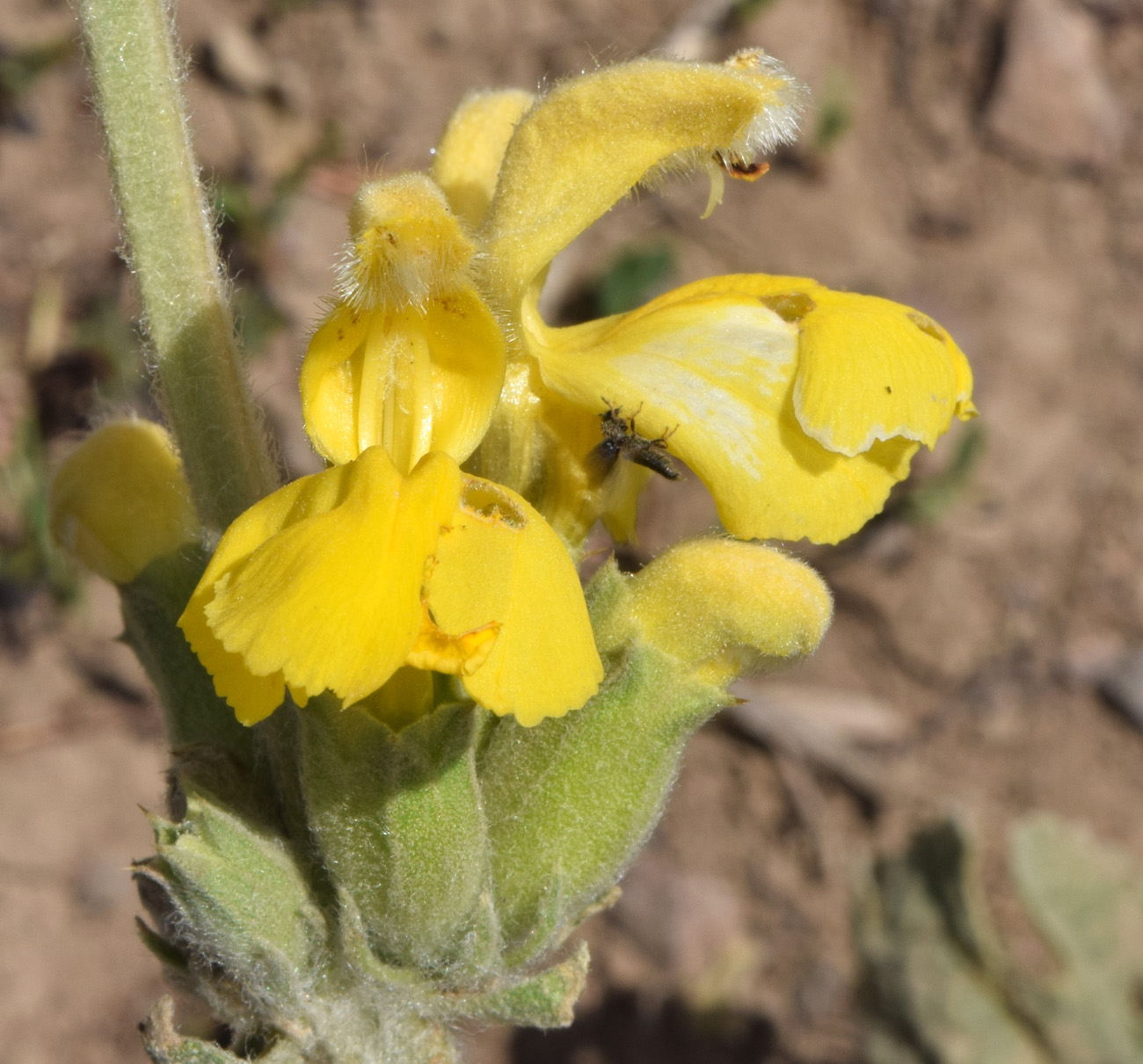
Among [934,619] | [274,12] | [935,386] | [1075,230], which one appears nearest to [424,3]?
[274,12]

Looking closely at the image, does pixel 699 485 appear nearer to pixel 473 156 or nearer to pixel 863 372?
pixel 473 156

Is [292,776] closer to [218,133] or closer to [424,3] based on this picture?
[218,133]

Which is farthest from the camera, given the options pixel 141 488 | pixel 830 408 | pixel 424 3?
pixel 424 3

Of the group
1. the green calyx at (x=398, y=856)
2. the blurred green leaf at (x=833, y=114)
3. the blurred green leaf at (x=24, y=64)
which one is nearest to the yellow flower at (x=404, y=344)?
the green calyx at (x=398, y=856)

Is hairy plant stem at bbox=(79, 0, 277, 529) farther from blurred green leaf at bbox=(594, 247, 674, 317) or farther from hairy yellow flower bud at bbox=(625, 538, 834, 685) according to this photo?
blurred green leaf at bbox=(594, 247, 674, 317)

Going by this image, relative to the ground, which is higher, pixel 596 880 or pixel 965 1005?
pixel 596 880

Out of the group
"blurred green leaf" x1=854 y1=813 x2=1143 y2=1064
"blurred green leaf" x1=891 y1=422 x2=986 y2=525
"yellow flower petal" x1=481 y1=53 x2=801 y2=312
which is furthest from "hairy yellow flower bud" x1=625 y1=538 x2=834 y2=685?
"blurred green leaf" x1=891 y1=422 x2=986 y2=525
